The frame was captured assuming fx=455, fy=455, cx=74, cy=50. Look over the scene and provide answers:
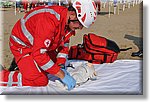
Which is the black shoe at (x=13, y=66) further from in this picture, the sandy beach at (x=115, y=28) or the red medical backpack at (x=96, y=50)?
the red medical backpack at (x=96, y=50)

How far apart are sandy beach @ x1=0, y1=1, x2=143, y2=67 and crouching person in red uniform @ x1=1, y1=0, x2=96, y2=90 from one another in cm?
12

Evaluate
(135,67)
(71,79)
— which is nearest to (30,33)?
(71,79)

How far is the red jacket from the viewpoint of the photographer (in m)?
2.17

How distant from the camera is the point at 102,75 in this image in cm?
Answer: 254

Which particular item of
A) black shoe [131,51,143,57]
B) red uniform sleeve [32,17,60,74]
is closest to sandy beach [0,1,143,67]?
black shoe [131,51,143,57]

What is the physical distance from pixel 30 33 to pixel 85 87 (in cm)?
40

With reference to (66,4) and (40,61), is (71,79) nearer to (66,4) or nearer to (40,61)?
(40,61)

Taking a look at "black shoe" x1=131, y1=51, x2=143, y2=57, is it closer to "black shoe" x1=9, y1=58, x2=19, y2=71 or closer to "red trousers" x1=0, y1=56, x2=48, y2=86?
"red trousers" x1=0, y1=56, x2=48, y2=86

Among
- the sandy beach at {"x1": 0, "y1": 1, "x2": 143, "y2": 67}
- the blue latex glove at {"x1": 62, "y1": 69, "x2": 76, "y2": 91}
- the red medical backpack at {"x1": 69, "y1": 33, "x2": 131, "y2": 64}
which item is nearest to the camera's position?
the blue latex glove at {"x1": 62, "y1": 69, "x2": 76, "y2": 91}

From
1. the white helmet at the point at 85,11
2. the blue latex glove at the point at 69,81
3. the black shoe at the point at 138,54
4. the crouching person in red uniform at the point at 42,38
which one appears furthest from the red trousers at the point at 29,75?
the black shoe at the point at 138,54

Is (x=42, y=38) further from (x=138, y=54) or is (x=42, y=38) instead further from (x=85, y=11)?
(x=138, y=54)

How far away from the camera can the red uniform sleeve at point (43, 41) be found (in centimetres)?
216

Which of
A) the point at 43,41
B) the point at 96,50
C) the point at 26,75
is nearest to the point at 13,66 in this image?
the point at 26,75

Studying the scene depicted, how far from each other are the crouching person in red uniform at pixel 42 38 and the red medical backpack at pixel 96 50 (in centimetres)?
26
